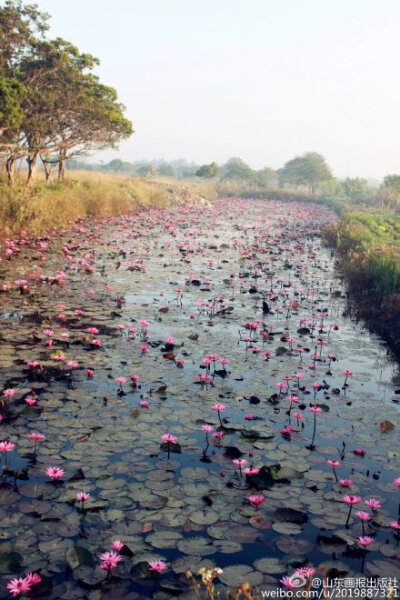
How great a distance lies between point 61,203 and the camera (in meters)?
17.9

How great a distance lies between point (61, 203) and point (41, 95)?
4.43 meters

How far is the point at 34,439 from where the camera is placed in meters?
3.74

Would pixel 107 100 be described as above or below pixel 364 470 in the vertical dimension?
above

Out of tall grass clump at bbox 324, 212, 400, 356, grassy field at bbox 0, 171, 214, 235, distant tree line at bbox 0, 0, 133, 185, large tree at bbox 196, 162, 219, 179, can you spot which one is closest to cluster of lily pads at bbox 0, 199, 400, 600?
tall grass clump at bbox 324, 212, 400, 356

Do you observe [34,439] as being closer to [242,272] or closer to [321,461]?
[321,461]

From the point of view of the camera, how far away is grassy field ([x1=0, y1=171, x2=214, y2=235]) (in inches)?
552

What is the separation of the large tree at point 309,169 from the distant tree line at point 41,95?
5543 centimetres

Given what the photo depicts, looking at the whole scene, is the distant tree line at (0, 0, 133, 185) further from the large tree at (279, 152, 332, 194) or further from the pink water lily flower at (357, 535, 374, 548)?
the large tree at (279, 152, 332, 194)

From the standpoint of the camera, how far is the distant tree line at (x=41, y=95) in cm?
1791

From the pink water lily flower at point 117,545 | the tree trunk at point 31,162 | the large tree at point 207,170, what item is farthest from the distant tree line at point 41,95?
the large tree at point 207,170

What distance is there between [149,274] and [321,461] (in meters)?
8.06

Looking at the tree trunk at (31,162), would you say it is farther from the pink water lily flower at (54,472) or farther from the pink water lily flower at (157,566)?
the pink water lily flower at (157,566)

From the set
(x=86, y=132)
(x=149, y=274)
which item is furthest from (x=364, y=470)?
(x=86, y=132)

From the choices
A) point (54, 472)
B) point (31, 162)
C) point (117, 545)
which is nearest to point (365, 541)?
point (117, 545)
